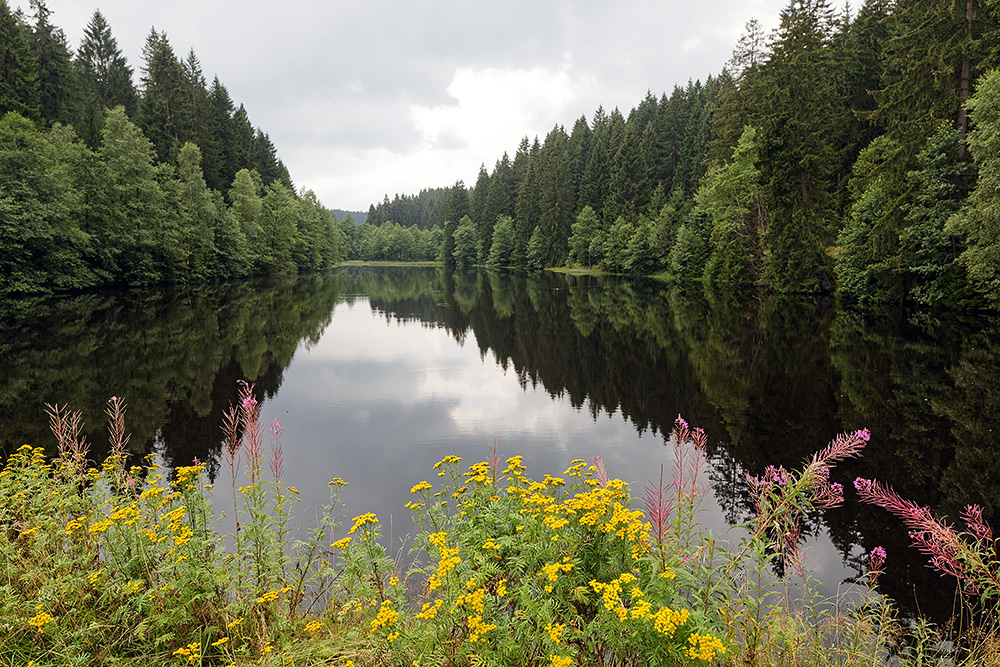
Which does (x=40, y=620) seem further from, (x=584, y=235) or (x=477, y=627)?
(x=584, y=235)

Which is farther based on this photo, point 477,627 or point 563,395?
point 563,395

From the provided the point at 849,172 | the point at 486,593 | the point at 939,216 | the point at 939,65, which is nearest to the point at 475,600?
the point at 486,593

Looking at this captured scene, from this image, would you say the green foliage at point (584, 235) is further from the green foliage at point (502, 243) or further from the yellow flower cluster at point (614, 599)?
the yellow flower cluster at point (614, 599)

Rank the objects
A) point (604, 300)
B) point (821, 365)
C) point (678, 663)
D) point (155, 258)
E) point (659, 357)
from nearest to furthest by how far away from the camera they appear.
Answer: point (678, 663), point (821, 365), point (659, 357), point (604, 300), point (155, 258)

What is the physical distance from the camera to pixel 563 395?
13055 millimetres

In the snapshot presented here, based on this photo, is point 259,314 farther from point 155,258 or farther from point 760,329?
point 760,329

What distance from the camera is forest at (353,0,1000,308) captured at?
21812 millimetres

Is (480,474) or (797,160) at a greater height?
(797,160)

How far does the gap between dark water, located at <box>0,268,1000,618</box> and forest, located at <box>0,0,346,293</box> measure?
29.0 ft

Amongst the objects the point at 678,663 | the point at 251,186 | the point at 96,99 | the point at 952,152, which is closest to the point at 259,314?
the point at 678,663

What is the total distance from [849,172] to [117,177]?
52.1 m

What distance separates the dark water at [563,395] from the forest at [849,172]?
145 inches

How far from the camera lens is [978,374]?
12719 millimetres

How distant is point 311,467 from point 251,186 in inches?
2229
